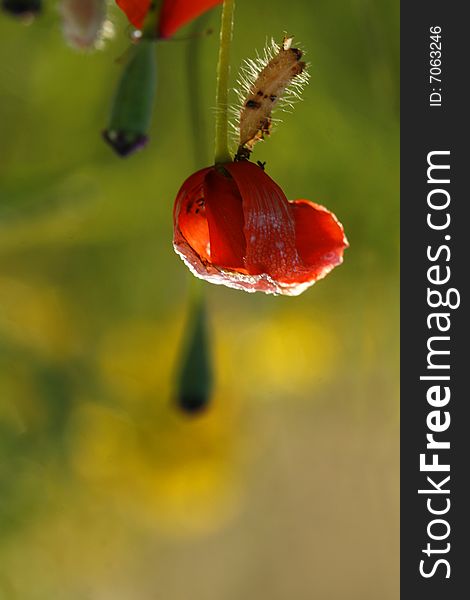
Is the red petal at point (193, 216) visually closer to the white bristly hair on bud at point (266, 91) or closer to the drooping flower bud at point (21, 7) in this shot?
the white bristly hair on bud at point (266, 91)

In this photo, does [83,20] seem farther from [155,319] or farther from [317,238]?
[155,319]

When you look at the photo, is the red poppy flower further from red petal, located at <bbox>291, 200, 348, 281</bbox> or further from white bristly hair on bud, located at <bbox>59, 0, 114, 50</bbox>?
white bristly hair on bud, located at <bbox>59, 0, 114, 50</bbox>

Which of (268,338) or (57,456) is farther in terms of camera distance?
(268,338)

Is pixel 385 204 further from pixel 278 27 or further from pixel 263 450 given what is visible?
pixel 263 450

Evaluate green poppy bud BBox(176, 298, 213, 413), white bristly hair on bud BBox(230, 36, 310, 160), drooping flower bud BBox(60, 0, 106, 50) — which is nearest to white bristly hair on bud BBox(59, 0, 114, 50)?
drooping flower bud BBox(60, 0, 106, 50)

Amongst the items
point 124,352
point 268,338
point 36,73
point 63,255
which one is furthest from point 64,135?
point 268,338

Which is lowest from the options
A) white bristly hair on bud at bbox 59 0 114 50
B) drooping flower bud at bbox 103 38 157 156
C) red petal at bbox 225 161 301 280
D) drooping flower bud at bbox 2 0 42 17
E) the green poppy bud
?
red petal at bbox 225 161 301 280
